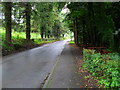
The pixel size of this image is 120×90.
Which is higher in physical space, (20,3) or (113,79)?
(20,3)

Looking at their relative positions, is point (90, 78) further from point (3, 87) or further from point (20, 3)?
point (20, 3)

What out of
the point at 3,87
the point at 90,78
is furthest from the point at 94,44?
the point at 3,87

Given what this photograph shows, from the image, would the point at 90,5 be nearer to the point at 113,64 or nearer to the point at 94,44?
the point at 94,44

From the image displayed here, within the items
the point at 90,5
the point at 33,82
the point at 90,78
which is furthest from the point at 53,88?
the point at 90,5

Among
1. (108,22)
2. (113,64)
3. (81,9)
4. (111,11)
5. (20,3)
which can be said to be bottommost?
(113,64)

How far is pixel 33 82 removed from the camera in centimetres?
527

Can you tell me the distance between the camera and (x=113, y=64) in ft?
15.0

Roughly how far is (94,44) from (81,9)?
14.8 feet

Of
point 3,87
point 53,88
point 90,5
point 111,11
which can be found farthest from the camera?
point 90,5

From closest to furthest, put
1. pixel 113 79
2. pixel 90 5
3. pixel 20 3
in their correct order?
pixel 113 79 → pixel 90 5 → pixel 20 3

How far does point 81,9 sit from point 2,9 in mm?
9918

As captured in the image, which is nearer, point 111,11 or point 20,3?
point 111,11

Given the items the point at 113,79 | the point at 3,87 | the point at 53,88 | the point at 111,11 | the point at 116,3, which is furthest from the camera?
the point at 111,11

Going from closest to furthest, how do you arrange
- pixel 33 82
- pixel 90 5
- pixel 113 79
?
1. pixel 113 79
2. pixel 33 82
3. pixel 90 5
